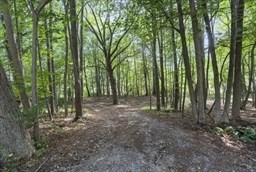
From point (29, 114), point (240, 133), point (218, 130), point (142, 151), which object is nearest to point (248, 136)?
point (240, 133)

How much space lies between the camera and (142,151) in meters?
5.99

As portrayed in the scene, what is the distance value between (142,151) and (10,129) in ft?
10.9

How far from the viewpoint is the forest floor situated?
17.4ft

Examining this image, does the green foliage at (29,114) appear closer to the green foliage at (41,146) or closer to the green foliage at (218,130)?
the green foliage at (41,146)

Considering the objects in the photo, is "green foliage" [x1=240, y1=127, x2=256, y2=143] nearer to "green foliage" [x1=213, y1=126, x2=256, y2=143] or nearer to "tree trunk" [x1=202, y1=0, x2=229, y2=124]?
"green foliage" [x1=213, y1=126, x2=256, y2=143]

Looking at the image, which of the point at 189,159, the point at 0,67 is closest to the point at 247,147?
the point at 189,159

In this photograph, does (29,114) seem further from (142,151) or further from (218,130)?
(218,130)

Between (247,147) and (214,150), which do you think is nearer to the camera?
(214,150)

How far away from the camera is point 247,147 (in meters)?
6.97

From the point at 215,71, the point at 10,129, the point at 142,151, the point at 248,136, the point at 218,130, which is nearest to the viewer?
the point at 10,129

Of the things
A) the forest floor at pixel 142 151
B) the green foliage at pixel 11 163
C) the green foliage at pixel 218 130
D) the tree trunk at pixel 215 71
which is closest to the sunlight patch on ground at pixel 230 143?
the forest floor at pixel 142 151

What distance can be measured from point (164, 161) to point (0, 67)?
462 centimetres

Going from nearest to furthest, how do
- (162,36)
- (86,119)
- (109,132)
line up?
1. (109,132)
2. (86,119)
3. (162,36)

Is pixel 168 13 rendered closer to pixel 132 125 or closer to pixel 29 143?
pixel 132 125
